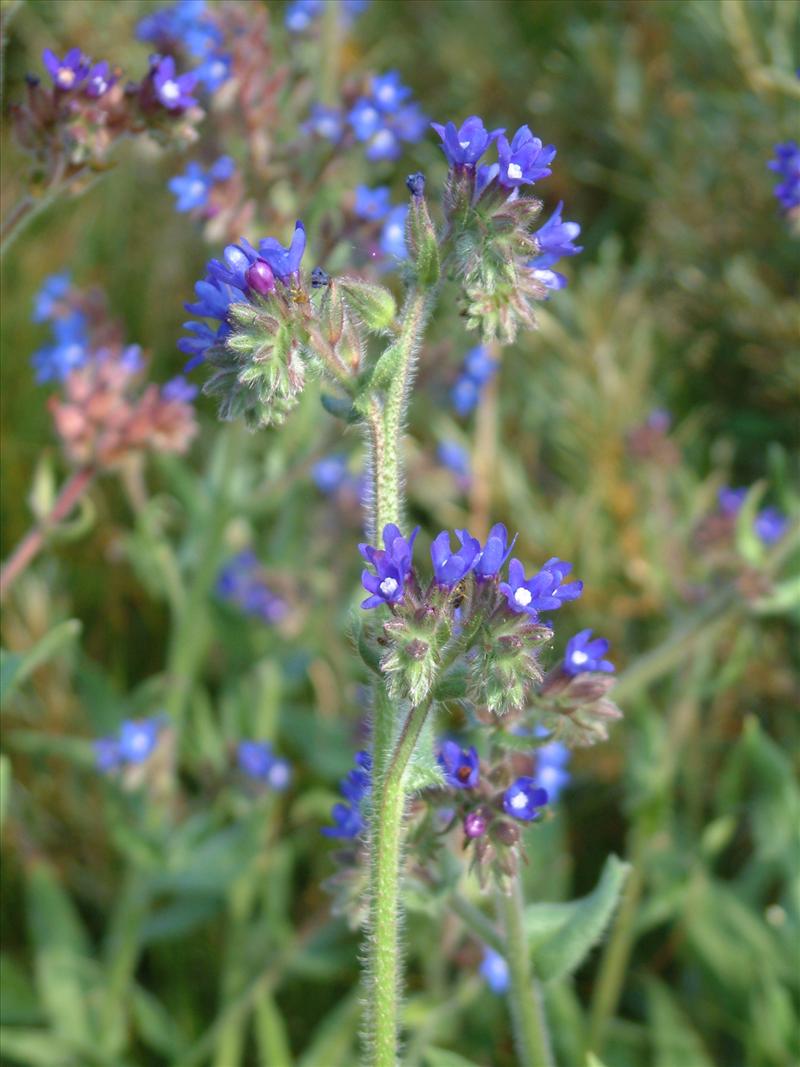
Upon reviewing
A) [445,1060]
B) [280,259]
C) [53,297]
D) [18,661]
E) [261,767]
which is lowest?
[445,1060]

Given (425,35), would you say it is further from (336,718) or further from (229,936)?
(229,936)

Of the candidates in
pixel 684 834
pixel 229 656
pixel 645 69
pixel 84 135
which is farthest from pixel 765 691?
pixel 645 69

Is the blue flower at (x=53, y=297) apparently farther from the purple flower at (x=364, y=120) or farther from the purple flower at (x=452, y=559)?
the purple flower at (x=452, y=559)

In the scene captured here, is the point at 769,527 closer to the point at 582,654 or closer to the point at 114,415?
the point at 582,654

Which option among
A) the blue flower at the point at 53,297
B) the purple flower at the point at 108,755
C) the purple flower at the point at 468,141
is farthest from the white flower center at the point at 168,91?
the purple flower at the point at 108,755

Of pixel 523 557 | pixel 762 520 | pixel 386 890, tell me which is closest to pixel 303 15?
pixel 523 557
